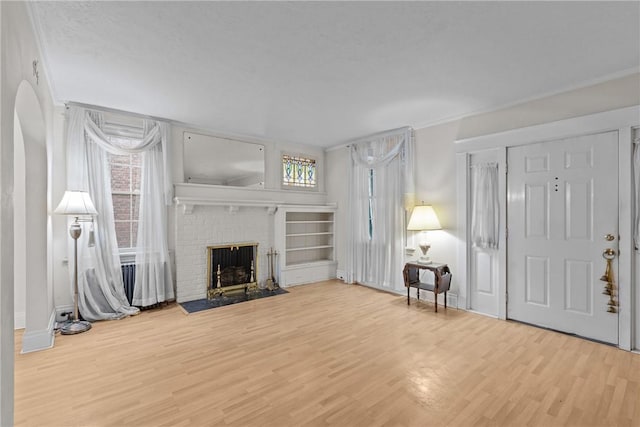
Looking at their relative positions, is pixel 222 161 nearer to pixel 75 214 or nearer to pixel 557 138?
pixel 75 214

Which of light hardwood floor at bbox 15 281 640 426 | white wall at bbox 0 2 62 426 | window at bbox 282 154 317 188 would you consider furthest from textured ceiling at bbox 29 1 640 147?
light hardwood floor at bbox 15 281 640 426

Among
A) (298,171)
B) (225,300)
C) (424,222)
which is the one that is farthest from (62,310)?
(424,222)

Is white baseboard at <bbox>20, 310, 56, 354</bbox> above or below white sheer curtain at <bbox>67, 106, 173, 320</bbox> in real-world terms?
below

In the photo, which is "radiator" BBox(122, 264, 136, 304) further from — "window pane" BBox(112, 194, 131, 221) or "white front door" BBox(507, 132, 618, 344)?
"white front door" BBox(507, 132, 618, 344)

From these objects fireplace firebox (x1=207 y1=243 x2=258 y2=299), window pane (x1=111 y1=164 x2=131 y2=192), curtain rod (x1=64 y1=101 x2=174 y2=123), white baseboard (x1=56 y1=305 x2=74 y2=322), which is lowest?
white baseboard (x1=56 y1=305 x2=74 y2=322)

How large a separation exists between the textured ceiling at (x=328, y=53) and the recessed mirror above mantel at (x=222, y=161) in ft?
2.78

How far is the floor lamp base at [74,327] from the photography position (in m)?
3.34

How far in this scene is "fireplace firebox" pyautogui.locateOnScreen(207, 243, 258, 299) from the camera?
4.74 metres

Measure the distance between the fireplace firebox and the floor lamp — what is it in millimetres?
1582

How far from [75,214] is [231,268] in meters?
2.25

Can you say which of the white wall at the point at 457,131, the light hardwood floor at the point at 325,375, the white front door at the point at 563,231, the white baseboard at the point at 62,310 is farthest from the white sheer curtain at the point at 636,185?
the white baseboard at the point at 62,310

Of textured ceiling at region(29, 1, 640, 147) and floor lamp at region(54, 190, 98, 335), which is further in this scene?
floor lamp at region(54, 190, 98, 335)

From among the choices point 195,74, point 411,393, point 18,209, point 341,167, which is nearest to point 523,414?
point 411,393

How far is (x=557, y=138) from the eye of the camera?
3.34 metres
